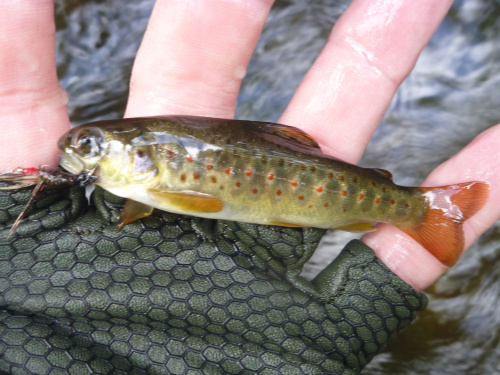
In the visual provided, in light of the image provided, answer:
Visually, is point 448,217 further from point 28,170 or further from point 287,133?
point 28,170

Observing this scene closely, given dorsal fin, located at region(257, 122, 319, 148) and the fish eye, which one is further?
dorsal fin, located at region(257, 122, 319, 148)

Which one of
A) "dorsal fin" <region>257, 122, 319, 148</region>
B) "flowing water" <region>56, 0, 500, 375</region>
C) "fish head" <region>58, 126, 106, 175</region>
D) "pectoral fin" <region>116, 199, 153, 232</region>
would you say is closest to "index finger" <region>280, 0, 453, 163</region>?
"dorsal fin" <region>257, 122, 319, 148</region>

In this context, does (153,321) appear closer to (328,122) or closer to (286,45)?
(328,122)

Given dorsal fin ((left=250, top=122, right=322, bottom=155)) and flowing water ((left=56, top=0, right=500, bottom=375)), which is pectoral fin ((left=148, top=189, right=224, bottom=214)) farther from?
flowing water ((left=56, top=0, right=500, bottom=375))

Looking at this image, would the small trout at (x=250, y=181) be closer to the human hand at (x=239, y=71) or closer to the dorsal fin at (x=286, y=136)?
the dorsal fin at (x=286, y=136)

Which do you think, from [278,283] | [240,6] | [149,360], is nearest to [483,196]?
[278,283]

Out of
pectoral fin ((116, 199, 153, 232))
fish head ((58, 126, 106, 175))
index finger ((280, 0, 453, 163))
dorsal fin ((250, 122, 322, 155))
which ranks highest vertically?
index finger ((280, 0, 453, 163))
